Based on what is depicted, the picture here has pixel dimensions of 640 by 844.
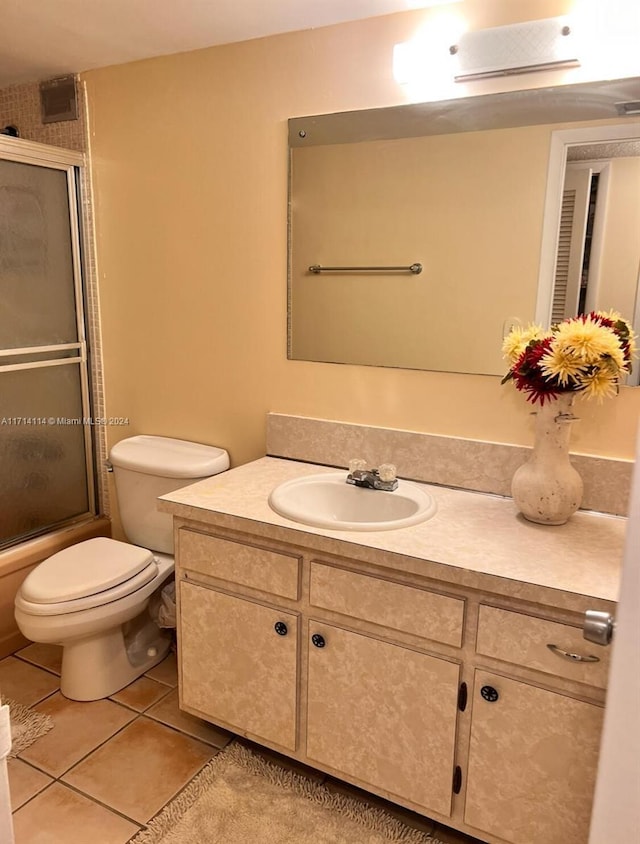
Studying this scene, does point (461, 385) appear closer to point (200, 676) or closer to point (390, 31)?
point (390, 31)

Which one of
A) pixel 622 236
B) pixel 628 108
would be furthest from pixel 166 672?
pixel 628 108

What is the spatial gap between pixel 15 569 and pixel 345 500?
132 centimetres

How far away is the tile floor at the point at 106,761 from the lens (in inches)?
66.1

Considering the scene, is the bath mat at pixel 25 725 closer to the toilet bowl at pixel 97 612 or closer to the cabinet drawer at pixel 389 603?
the toilet bowl at pixel 97 612

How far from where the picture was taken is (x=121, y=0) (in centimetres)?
179

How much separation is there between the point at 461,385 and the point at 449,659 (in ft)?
2.57

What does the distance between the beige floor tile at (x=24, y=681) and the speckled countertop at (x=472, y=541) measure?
94 cm

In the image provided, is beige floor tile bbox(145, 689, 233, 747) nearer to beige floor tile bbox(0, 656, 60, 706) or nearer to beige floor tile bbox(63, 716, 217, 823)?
beige floor tile bbox(63, 716, 217, 823)

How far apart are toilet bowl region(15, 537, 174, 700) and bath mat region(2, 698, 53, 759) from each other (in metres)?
0.12

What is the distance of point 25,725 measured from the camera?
203 centimetres

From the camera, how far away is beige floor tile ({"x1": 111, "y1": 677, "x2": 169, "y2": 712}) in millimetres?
2143

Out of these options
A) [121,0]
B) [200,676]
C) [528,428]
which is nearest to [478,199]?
[528,428]

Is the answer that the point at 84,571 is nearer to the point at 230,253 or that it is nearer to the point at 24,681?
the point at 24,681

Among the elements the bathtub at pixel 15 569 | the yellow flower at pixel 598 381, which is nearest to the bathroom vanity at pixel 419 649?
the yellow flower at pixel 598 381
